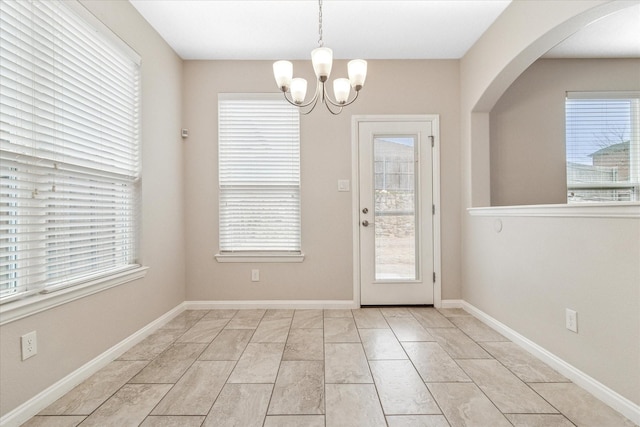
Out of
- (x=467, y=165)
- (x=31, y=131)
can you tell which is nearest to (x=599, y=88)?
(x=467, y=165)

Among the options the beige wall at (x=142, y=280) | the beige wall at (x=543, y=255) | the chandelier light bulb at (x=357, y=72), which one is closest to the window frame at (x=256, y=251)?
the beige wall at (x=142, y=280)

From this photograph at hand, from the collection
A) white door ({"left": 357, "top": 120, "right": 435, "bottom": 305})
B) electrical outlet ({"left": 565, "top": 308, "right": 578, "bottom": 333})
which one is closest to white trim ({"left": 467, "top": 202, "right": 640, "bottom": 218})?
electrical outlet ({"left": 565, "top": 308, "right": 578, "bottom": 333})

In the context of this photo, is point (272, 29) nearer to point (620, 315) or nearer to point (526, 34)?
point (526, 34)

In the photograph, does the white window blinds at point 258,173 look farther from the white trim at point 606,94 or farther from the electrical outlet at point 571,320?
the white trim at point 606,94

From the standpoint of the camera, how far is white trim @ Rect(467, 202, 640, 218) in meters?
1.67

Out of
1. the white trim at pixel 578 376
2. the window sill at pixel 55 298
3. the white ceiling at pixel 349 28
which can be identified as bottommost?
the white trim at pixel 578 376

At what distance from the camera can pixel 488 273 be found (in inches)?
120

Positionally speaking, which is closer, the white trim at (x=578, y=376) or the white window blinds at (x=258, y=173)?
the white trim at (x=578, y=376)

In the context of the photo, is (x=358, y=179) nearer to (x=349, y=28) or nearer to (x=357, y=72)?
(x=349, y=28)

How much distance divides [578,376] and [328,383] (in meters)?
1.48

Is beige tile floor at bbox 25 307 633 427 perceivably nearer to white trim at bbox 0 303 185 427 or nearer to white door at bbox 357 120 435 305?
white trim at bbox 0 303 185 427

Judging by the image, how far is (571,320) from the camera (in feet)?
6.69

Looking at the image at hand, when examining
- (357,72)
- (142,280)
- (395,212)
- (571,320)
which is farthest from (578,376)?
(142,280)

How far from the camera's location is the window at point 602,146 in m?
3.42
